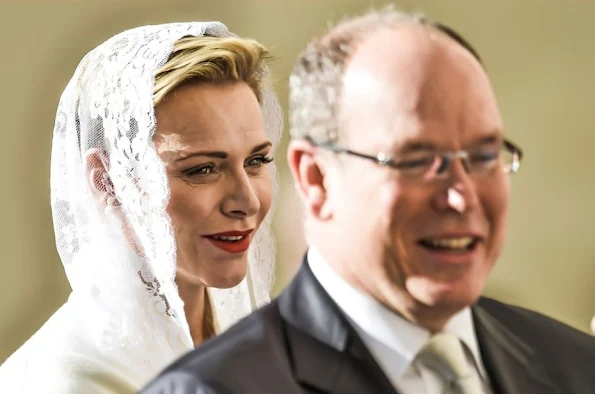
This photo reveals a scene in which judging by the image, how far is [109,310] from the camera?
53.6 inches

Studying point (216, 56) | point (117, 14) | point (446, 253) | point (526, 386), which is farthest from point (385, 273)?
point (117, 14)

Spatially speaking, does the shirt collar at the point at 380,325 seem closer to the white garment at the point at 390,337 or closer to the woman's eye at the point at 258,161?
the white garment at the point at 390,337

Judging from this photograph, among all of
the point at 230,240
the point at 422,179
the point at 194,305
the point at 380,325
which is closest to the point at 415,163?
the point at 422,179

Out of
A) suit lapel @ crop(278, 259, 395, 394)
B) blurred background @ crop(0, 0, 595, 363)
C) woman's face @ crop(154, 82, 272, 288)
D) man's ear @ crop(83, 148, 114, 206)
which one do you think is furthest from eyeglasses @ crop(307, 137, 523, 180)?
man's ear @ crop(83, 148, 114, 206)

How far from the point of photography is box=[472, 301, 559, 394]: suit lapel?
0.80 m

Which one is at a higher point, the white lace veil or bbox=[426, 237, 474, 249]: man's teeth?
bbox=[426, 237, 474, 249]: man's teeth

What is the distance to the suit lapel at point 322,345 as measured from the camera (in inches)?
29.7

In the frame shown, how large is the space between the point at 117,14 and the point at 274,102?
0.40 m

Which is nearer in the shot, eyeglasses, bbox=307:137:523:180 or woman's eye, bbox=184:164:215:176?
eyeglasses, bbox=307:137:523:180

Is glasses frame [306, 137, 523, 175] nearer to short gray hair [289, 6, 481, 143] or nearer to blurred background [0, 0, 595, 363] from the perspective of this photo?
short gray hair [289, 6, 481, 143]

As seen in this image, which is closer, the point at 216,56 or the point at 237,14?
the point at 216,56

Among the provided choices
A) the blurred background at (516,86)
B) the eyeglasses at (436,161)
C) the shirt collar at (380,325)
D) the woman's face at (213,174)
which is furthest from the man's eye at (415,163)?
the woman's face at (213,174)

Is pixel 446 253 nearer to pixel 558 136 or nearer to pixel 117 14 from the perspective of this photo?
pixel 558 136

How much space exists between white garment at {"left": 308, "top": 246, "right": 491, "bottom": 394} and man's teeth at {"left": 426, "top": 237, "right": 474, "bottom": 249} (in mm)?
68
